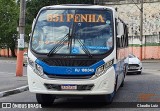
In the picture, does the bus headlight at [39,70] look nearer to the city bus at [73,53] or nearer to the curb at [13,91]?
the city bus at [73,53]

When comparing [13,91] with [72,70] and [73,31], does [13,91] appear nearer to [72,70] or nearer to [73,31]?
[73,31]

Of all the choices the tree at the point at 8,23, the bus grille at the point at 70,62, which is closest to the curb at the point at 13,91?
the bus grille at the point at 70,62

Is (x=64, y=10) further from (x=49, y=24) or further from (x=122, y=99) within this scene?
(x=122, y=99)

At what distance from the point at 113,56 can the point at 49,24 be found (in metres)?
2.02

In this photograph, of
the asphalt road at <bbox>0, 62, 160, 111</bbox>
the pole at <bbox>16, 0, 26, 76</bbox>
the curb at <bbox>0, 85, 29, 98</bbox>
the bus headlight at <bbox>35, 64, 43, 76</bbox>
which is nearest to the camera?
the bus headlight at <bbox>35, 64, 43, 76</bbox>

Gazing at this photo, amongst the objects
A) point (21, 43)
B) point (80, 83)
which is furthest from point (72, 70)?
point (21, 43)

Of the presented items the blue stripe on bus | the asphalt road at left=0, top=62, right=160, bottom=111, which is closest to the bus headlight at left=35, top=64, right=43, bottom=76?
the blue stripe on bus

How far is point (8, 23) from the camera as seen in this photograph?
2274 inches

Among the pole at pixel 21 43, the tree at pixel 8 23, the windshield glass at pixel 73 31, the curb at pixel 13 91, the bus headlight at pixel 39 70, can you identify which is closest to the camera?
the bus headlight at pixel 39 70

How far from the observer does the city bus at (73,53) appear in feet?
36.1

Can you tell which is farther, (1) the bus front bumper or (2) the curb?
(2) the curb

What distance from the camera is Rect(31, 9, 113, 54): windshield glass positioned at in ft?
37.2

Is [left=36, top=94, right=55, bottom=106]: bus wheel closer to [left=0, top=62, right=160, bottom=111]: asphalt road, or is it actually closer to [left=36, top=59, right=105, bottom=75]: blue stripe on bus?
[left=0, top=62, right=160, bottom=111]: asphalt road

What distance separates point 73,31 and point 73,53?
28.5 inches
